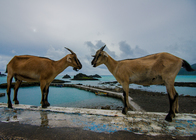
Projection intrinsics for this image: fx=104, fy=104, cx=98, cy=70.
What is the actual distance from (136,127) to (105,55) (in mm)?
2059

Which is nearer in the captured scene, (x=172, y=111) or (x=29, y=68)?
(x=172, y=111)

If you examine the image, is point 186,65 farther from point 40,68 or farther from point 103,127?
point 40,68

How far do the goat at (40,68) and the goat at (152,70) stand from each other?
102 centimetres

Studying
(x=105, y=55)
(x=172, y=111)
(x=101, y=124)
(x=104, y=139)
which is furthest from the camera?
(x=105, y=55)

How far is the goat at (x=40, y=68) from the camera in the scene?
3609mm

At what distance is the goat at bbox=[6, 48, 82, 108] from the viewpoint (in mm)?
3609

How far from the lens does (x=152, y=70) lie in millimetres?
2684

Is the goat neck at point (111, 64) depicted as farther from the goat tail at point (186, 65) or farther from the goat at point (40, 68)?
the goat tail at point (186, 65)

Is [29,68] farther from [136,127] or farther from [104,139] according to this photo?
[136,127]

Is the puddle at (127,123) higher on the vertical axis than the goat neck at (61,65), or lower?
lower

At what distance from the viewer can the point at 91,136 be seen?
183cm

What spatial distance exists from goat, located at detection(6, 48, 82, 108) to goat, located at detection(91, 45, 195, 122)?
1.02 metres

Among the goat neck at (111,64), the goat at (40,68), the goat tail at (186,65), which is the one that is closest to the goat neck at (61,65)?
the goat at (40,68)

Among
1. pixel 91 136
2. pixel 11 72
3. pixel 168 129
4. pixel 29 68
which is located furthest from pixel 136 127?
pixel 11 72
